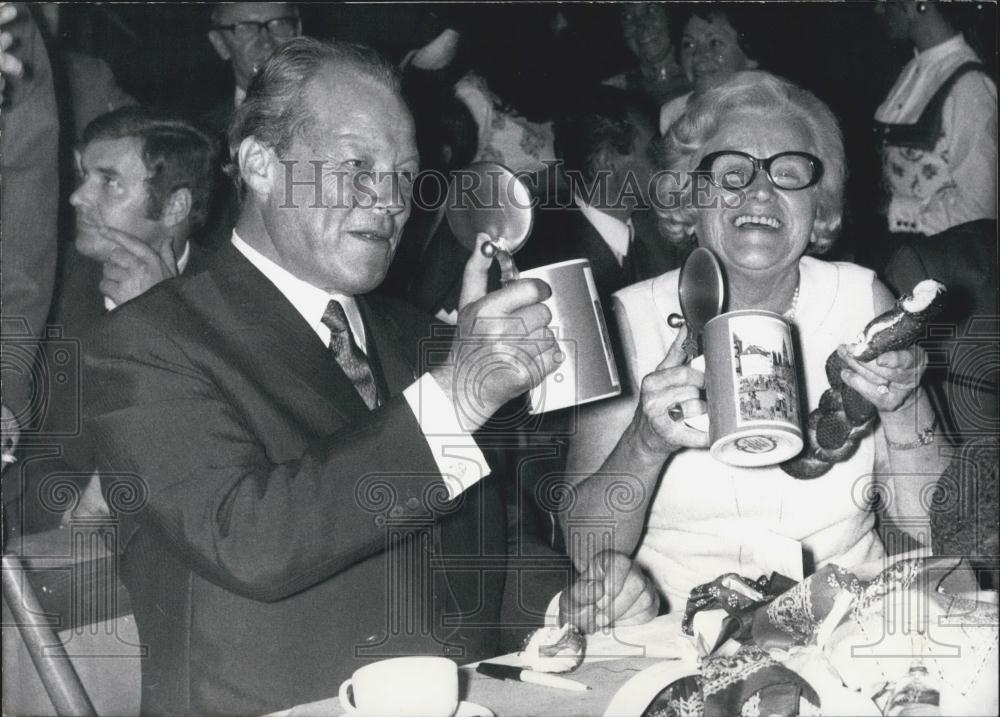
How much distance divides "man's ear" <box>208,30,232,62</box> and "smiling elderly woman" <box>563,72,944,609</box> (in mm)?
610

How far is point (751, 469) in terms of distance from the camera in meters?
1.41

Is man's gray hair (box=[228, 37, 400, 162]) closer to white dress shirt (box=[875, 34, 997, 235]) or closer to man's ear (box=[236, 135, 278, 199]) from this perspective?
man's ear (box=[236, 135, 278, 199])

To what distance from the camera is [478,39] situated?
1523mm

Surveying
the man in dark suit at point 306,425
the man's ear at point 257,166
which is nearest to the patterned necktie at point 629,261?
the man in dark suit at point 306,425

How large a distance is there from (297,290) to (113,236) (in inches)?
9.8

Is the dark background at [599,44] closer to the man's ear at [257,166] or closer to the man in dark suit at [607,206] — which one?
the man in dark suit at [607,206]

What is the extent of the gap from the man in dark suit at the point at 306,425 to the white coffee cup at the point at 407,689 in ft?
0.62

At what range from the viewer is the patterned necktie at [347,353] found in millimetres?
1290

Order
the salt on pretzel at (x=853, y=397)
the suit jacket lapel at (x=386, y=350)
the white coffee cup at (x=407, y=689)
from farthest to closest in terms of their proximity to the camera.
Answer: the suit jacket lapel at (x=386, y=350), the salt on pretzel at (x=853, y=397), the white coffee cup at (x=407, y=689)

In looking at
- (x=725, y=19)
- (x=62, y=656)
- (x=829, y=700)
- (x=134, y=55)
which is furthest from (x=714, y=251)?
(x=62, y=656)

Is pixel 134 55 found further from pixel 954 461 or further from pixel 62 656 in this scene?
pixel 954 461

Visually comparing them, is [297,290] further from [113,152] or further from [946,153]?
[946,153]

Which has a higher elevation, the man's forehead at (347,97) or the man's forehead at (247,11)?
the man's forehead at (247,11)

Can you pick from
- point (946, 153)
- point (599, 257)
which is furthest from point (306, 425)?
point (946, 153)
